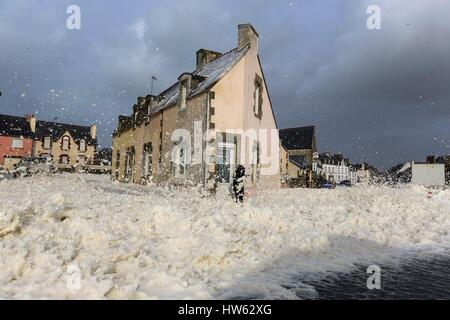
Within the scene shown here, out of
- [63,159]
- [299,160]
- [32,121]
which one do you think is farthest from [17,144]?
[299,160]

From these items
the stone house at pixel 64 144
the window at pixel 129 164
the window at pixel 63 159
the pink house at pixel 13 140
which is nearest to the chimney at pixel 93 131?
the stone house at pixel 64 144

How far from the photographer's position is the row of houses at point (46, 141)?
4844 centimetres

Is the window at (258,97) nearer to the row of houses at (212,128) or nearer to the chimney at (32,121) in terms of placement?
the row of houses at (212,128)

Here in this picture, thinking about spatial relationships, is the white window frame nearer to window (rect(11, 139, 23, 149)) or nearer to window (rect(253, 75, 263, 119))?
window (rect(11, 139, 23, 149))

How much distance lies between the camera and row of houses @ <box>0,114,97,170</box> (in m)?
48.4

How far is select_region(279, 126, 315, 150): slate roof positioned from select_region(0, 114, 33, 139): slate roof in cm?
A: 3761

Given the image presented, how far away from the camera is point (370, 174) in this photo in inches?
4117

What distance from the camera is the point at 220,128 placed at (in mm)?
15164

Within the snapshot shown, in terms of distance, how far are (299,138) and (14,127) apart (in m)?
42.1

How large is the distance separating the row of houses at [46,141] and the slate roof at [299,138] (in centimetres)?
3185

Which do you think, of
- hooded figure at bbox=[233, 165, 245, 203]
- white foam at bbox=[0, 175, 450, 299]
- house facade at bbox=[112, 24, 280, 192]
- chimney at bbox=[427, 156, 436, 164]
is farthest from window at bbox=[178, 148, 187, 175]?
chimney at bbox=[427, 156, 436, 164]

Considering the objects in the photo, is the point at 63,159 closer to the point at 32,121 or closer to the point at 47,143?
the point at 47,143

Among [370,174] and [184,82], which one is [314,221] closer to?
[184,82]
